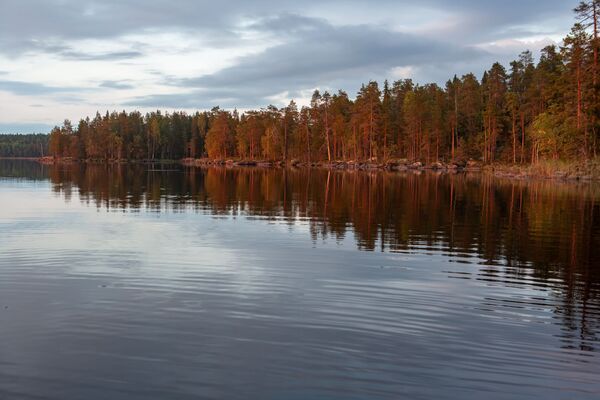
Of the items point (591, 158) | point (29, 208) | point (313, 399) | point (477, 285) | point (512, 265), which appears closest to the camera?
point (313, 399)

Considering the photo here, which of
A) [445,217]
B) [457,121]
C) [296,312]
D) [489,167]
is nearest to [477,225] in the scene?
[445,217]

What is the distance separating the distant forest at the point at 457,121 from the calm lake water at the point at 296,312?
53.8m

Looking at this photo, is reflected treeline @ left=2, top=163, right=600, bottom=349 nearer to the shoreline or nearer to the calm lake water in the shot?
the calm lake water

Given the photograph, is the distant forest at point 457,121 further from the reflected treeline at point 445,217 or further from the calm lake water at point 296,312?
the calm lake water at point 296,312

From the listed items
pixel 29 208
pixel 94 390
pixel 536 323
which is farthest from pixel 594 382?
pixel 29 208

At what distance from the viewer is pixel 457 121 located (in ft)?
420

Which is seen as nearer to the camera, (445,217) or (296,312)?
(296,312)

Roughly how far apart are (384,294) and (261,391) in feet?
21.0

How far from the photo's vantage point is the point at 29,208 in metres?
33.3

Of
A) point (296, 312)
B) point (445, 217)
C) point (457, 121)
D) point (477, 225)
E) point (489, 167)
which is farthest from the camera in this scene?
point (457, 121)

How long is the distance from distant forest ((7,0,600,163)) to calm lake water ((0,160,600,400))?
53818 mm

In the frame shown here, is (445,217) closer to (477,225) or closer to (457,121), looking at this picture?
(477,225)

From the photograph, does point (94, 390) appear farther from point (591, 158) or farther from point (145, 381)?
point (591, 158)

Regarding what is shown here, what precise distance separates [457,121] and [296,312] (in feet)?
407
